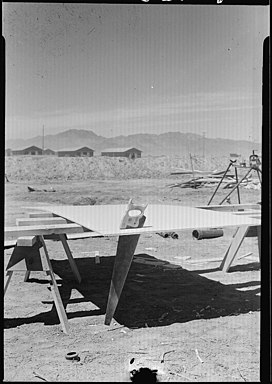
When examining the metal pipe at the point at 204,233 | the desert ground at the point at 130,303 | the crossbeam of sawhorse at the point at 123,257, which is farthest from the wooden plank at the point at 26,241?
the metal pipe at the point at 204,233

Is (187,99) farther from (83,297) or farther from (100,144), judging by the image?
(83,297)

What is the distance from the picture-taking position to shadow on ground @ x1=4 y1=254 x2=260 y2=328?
218cm

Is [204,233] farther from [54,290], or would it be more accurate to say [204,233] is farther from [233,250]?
[54,290]

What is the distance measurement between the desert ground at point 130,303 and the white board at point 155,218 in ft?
0.63

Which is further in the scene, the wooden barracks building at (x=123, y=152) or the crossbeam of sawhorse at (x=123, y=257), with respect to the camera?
the wooden barracks building at (x=123, y=152)

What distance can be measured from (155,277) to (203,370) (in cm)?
116

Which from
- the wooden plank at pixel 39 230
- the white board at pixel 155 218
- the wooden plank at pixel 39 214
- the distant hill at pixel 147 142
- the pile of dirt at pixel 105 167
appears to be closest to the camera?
the wooden plank at pixel 39 230

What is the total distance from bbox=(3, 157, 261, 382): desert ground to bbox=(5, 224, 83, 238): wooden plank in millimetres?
126

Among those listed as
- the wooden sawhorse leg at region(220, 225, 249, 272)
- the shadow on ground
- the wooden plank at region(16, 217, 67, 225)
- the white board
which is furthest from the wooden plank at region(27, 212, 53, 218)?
the wooden sawhorse leg at region(220, 225, 249, 272)

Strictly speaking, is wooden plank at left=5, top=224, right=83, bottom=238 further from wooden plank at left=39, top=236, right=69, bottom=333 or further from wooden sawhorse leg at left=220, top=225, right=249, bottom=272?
wooden sawhorse leg at left=220, top=225, right=249, bottom=272

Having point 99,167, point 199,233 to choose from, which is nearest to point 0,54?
point 199,233

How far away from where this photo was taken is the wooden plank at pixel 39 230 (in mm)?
1905

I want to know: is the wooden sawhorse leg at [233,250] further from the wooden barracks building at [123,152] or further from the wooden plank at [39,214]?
the wooden plank at [39,214]

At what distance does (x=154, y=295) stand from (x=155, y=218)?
48 cm
